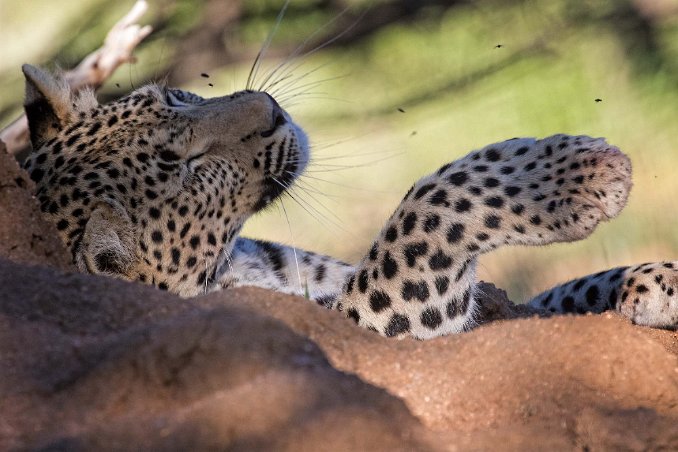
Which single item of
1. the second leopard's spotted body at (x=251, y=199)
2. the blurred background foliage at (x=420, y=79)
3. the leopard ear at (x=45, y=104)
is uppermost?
the leopard ear at (x=45, y=104)

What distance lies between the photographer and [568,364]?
2730 mm

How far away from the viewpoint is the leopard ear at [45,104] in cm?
462

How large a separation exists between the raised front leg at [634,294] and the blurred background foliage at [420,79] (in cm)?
192

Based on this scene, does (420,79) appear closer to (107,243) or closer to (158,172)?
(158,172)

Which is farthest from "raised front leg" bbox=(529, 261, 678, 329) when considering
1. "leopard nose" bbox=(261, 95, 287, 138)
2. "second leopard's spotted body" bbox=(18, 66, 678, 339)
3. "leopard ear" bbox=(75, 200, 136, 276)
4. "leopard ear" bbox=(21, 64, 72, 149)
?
"leopard ear" bbox=(21, 64, 72, 149)

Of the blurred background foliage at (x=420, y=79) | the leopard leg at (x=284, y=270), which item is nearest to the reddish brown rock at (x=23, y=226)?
the leopard leg at (x=284, y=270)

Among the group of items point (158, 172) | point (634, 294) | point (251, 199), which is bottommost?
point (634, 294)

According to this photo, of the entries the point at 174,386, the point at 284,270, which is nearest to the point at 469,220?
the point at 284,270

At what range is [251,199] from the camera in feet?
→ 15.2

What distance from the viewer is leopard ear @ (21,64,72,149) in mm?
4621

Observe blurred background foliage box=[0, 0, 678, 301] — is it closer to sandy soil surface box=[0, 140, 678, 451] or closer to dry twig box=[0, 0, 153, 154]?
dry twig box=[0, 0, 153, 154]

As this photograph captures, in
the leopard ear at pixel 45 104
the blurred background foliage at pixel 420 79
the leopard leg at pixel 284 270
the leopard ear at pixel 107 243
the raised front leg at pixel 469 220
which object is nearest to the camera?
the leopard ear at pixel 107 243

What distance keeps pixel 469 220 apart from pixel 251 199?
996 millimetres

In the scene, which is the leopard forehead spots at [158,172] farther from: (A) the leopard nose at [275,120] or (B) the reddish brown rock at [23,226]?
(B) the reddish brown rock at [23,226]
